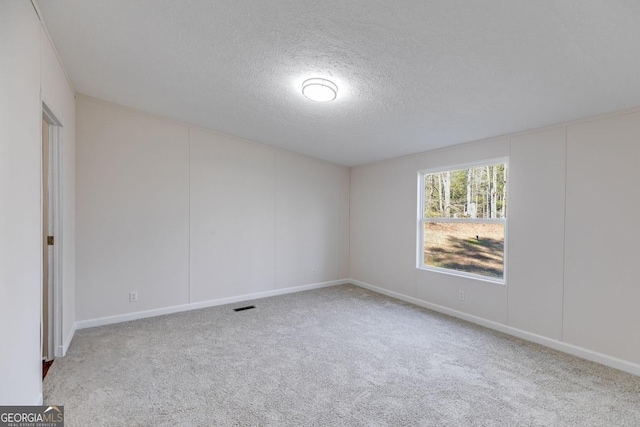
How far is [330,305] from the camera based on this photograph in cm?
421

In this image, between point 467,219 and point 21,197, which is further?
point 467,219

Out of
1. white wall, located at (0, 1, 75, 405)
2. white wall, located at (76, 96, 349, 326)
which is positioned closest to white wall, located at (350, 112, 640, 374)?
white wall, located at (76, 96, 349, 326)

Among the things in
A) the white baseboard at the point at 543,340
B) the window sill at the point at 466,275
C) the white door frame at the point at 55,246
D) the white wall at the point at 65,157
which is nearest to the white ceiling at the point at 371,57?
the white wall at the point at 65,157

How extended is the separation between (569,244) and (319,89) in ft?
9.08

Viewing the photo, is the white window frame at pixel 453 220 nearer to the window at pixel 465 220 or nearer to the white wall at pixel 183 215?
the window at pixel 465 220

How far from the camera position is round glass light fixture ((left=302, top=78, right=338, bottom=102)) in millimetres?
2480

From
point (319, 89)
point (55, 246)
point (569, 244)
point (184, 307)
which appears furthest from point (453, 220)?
point (55, 246)

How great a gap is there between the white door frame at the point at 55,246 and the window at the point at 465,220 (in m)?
4.18

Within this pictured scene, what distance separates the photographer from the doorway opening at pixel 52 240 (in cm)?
258

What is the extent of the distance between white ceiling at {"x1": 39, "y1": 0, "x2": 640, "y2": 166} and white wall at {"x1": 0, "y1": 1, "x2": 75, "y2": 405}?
0.48 meters

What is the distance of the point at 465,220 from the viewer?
376cm

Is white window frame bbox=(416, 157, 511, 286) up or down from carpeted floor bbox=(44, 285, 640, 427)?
up

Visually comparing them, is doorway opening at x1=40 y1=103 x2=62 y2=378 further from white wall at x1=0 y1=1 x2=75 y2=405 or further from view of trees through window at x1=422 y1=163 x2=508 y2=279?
view of trees through window at x1=422 y1=163 x2=508 y2=279

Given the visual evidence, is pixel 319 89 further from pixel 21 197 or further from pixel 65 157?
pixel 65 157
